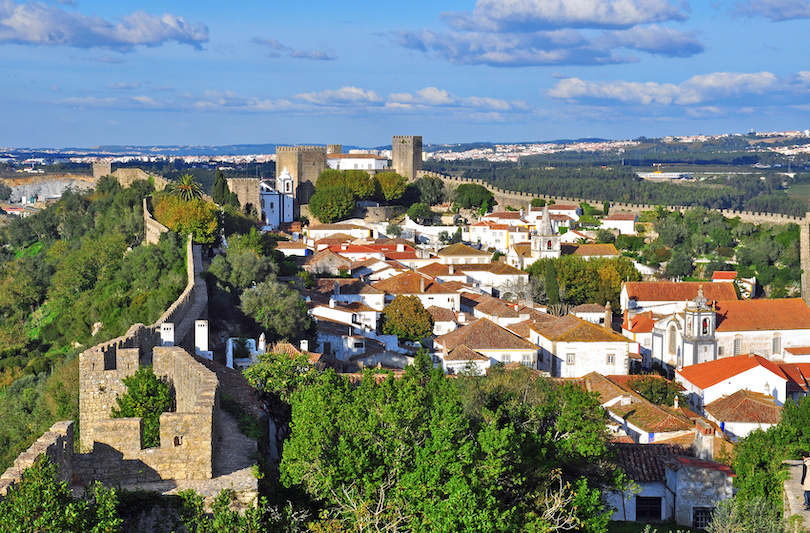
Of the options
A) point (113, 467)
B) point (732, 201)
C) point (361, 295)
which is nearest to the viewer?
point (113, 467)

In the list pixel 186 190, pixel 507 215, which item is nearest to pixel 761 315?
pixel 186 190

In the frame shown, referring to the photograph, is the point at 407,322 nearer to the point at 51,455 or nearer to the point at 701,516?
the point at 701,516

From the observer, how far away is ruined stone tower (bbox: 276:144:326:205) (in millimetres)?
50031

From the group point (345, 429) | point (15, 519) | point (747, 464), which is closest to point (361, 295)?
point (747, 464)

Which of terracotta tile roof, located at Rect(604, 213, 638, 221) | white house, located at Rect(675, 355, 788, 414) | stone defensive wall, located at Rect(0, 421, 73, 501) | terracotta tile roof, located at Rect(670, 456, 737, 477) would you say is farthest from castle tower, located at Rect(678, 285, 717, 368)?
stone defensive wall, located at Rect(0, 421, 73, 501)

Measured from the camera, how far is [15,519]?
5.93m

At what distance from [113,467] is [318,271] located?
1099 inches

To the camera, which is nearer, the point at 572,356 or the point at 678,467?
the point at 678,467

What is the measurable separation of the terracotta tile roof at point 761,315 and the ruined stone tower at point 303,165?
80.3 feet

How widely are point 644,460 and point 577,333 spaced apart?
1233 cm

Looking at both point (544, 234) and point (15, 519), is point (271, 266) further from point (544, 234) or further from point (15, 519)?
point (15, 519)

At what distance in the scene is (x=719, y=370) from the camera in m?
25.7

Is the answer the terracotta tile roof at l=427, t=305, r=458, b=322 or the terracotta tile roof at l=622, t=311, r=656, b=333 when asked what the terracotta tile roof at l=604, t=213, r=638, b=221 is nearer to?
the terracotta tile roof at l=622, t=311, r=656, b=333

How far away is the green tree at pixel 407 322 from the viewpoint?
28.3 metres
